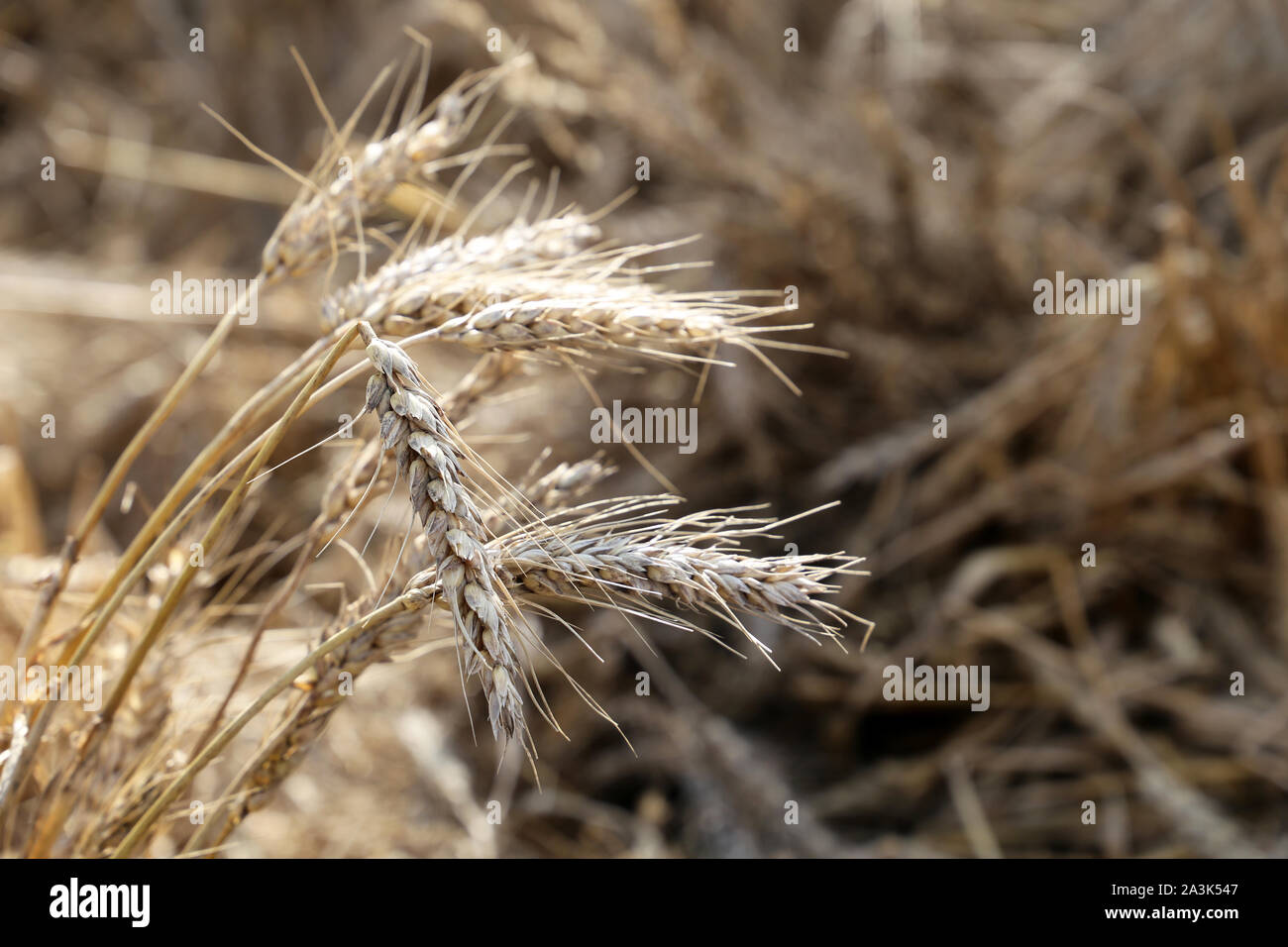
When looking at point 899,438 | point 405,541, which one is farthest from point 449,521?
point 899,438

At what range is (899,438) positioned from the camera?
1.78m

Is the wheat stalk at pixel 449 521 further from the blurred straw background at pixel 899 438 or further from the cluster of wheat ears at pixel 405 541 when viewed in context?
the blurred straw background at pixel 899 438

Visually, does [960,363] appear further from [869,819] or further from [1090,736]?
[869,819]

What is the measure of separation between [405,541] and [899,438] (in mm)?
1333

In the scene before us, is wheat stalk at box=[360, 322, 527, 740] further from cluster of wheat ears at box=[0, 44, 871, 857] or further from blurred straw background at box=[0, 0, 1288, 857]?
blurred straw background at box=[0, 0, 1288, 857]

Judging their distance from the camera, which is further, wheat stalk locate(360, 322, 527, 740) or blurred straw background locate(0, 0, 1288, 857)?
blurred straw background locate(0, 0, 1288, 857)

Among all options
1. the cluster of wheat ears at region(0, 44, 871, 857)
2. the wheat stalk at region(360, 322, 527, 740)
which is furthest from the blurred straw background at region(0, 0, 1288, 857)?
the wheat stalk at region(360, 322, 527, 740)

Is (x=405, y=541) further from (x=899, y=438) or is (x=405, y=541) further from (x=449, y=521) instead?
(x=899, y=438)

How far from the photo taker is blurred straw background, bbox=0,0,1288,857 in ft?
5.23

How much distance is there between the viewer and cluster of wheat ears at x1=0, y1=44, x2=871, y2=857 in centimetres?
59

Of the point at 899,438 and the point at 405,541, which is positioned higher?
the point at 899,438

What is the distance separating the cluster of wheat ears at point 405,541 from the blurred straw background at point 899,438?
0.20 meters

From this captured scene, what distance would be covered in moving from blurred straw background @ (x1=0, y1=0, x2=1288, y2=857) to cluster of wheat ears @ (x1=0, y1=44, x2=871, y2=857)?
0.20 metres

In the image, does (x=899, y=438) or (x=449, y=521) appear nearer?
(x=449, y=521)
